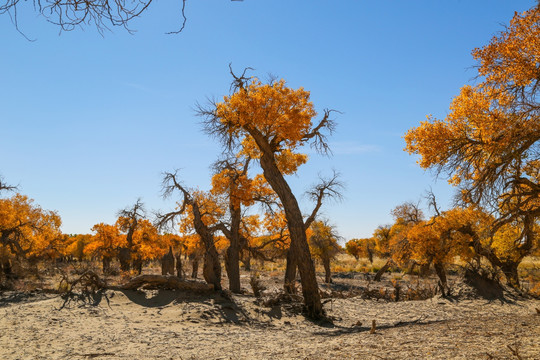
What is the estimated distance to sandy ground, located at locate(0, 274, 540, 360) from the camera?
609 centimetres

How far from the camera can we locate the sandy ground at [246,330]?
6.09 metres

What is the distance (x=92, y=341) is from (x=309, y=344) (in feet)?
14.3

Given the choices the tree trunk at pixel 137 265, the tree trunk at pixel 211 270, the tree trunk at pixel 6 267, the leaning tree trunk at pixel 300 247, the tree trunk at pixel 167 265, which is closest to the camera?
the leaning tree trunk at pixel 300 247

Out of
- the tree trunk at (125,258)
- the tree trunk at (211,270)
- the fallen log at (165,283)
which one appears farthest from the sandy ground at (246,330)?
the tree trunk at (125,258)

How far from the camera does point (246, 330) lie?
379 inches

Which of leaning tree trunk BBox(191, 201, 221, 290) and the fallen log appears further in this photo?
leaning tree trunk BBox(191, 201, 221, 290)

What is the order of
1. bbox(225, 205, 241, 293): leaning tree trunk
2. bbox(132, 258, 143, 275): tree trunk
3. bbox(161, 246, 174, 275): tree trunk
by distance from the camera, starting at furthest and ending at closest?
bbox(132, 258, 143, 275): tree trunk < bbox(161, 246, 174, 275): tree trunk < bbox(225, 205, 241, 293): leaning tree trunk

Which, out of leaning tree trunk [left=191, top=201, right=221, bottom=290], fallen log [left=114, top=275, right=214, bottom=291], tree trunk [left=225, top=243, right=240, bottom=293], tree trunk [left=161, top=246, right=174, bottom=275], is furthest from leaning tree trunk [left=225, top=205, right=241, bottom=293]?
tree trunk [left=161, top=246, right=174, bottom=275]

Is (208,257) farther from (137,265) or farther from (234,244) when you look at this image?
(137,265)

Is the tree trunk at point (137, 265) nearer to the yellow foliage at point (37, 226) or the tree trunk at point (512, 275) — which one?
the yellow foliage at point (37, 226)

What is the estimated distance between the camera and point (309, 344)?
7148 mm

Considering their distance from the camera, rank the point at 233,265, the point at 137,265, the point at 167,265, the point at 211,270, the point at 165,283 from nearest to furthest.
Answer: the point at 165,283 < the point at 211,270 < the point at 233,265 < the point at 167,265 < the point at 137,265

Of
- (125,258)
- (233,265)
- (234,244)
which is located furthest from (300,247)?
(125,258)

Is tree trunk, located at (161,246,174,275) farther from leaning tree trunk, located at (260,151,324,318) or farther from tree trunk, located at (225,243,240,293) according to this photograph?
leaning tree trunk, located at (260,151,324,318)
